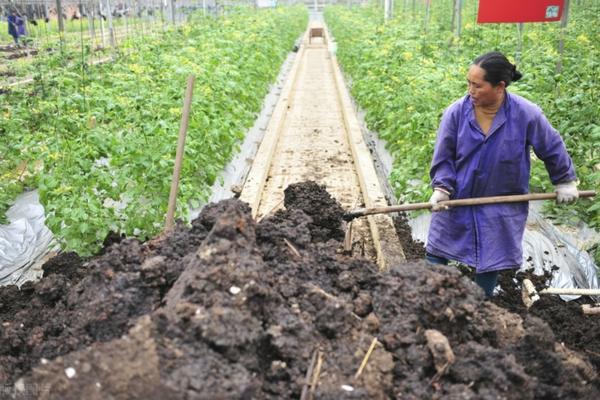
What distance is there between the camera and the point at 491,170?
4.18 metres

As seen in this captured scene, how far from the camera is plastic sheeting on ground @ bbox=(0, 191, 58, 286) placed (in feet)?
18.9

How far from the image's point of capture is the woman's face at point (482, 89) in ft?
12.8

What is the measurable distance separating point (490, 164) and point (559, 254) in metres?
2.15

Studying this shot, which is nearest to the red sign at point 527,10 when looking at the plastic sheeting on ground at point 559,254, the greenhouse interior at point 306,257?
the greenhouse interior at point 306,257

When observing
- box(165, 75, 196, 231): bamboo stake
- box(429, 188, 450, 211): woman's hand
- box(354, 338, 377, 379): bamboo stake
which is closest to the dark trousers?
box(429, 188, 450, 211): woman's hand

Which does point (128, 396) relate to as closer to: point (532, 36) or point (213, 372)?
point (213, 372)

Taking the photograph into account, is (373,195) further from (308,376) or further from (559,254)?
(308,376)

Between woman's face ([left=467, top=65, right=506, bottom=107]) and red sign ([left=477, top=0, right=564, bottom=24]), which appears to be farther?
red sign ([left=477, top=0, right=564, bottom=24])

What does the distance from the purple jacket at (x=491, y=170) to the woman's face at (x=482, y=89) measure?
0.13 metres

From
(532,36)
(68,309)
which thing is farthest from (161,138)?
(532,36)

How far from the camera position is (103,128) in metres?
6.18

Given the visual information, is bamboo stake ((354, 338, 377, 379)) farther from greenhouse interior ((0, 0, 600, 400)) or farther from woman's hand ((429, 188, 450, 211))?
woman's hand ((429, 188, 450, 211))

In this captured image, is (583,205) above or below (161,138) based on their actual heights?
below

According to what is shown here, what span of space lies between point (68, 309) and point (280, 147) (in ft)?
24.8
